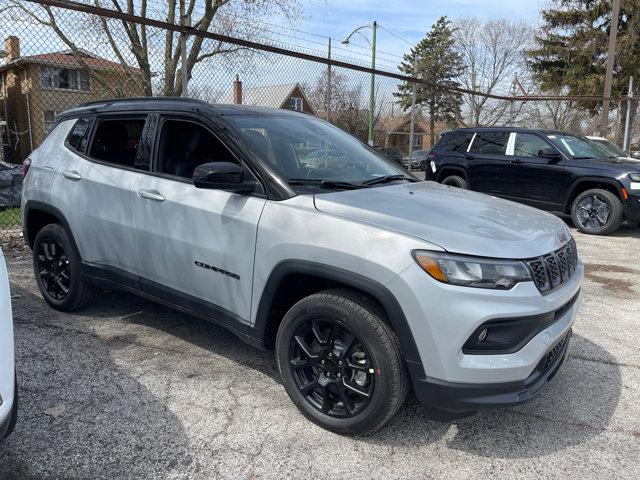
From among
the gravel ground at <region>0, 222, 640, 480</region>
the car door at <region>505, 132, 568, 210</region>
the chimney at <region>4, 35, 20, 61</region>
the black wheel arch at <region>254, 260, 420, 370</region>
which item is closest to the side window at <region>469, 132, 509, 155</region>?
the car door at <region>505, 132, 568, 210</region>

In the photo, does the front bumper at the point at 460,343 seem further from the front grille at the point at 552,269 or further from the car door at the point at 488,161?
the car door at the point at 488,161

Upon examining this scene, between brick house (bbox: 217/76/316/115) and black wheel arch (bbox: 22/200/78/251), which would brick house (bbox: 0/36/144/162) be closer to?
brick house (bbox: 217/76/316/115)

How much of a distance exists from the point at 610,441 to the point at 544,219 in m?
1.27

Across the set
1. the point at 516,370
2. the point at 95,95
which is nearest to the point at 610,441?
the point at 516,370

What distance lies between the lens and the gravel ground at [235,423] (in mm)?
2664

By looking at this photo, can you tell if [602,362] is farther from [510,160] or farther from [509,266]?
[510,160]

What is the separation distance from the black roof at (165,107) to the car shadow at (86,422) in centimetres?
176

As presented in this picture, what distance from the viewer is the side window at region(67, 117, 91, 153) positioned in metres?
4.34

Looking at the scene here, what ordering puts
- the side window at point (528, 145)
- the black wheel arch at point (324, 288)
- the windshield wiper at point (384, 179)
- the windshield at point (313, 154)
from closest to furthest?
1. the black wheel arch at point (324, 288)
2. the windshield at point (313, 154)
3. the windshield wiper at point (384, 179)
4. the side window at point (528, 145)

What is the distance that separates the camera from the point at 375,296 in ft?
8.61

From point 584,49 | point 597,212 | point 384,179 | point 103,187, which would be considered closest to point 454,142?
point 597,212

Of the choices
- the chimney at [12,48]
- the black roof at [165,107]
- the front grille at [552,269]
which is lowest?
the front grille at [552,269]

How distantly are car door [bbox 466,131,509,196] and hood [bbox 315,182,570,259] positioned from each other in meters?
6.72

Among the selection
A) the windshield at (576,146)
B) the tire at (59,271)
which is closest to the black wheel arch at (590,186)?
the windshield at (576,146)
